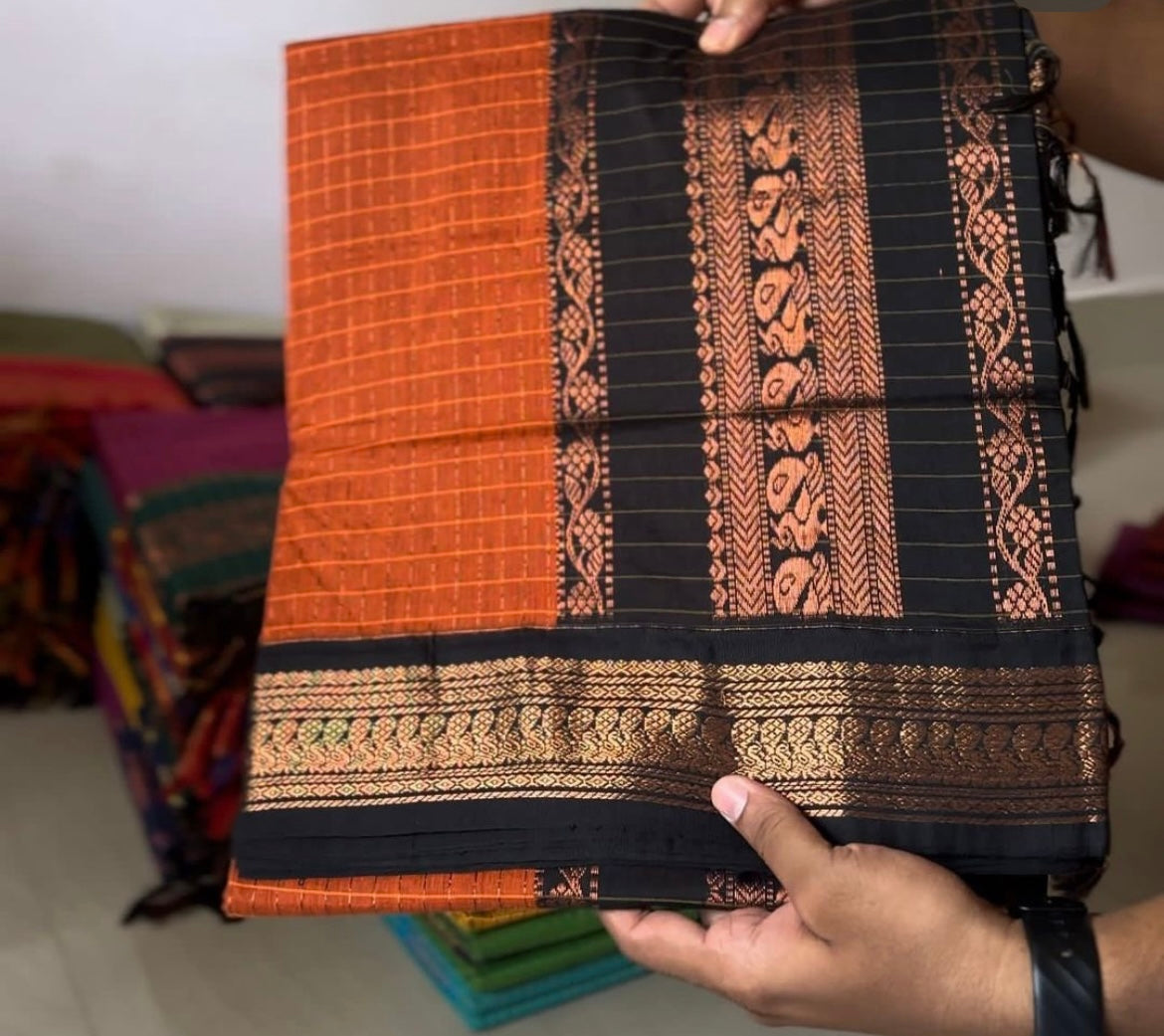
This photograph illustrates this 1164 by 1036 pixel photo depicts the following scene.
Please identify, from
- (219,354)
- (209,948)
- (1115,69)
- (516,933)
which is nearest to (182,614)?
(209,948)

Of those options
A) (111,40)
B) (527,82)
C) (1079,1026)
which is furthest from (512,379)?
(111,40)

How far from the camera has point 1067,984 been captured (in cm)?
65

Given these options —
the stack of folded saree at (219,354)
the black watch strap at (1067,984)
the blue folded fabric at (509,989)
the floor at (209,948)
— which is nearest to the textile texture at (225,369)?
the stack of folded saree at (219,354)

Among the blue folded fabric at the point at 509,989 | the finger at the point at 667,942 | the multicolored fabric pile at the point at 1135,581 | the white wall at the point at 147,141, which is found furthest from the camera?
the white wall at the point at 147,141

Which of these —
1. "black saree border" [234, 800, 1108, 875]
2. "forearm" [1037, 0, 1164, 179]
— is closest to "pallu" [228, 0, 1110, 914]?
"black saree border" [234, 800, 1108, 875]

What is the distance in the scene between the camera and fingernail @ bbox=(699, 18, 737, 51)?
833 millimetres

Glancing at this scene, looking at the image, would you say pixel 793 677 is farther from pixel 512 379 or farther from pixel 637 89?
pixel 637 89

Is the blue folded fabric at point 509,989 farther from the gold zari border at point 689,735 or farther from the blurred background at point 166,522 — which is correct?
the gold zari border at point 689,735

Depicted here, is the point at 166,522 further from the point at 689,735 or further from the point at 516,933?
the point at 689,735

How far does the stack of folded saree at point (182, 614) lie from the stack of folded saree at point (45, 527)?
0.04 metres

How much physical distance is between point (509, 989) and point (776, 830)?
1.53 ft

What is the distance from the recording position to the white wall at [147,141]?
1.57 m

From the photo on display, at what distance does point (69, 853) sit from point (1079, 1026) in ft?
3.35

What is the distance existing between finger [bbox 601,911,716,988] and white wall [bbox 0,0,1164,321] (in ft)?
4.36
